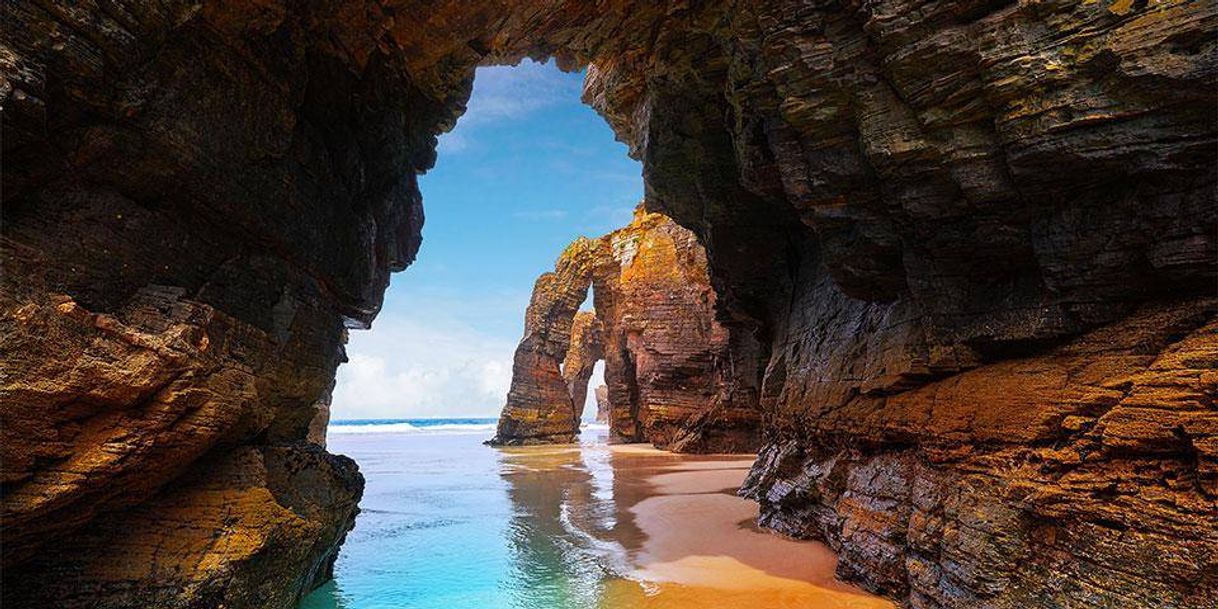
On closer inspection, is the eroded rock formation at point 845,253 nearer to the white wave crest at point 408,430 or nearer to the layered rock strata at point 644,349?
the layered rock strata at point 644,349

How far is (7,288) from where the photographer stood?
5301 millimetres

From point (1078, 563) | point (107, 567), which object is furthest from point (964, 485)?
point (107, 567)

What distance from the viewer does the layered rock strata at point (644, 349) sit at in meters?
31.1

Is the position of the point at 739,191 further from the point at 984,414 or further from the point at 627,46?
the point at 984,414

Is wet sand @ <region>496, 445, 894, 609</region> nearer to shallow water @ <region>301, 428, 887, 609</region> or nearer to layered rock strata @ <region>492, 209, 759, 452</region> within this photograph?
shallow water @ <region>301, 428, 887, 609</region>

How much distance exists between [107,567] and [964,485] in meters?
10.5

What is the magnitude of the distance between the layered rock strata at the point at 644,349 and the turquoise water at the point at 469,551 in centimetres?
1194

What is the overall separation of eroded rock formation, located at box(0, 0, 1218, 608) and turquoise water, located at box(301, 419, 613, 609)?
203 cm

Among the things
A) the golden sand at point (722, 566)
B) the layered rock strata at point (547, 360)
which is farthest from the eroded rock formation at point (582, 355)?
the golden sand at point (722, 566)

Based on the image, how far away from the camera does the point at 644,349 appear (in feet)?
125

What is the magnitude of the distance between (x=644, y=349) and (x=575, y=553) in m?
27.0

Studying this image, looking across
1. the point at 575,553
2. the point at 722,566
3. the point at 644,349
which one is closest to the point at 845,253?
the point at 722,566

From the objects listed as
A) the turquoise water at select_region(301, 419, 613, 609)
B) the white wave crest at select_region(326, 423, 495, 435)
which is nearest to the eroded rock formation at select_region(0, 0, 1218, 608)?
the turquoise water at select_region(301, 419, 613, 609)

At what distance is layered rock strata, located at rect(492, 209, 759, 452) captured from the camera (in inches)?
1226
